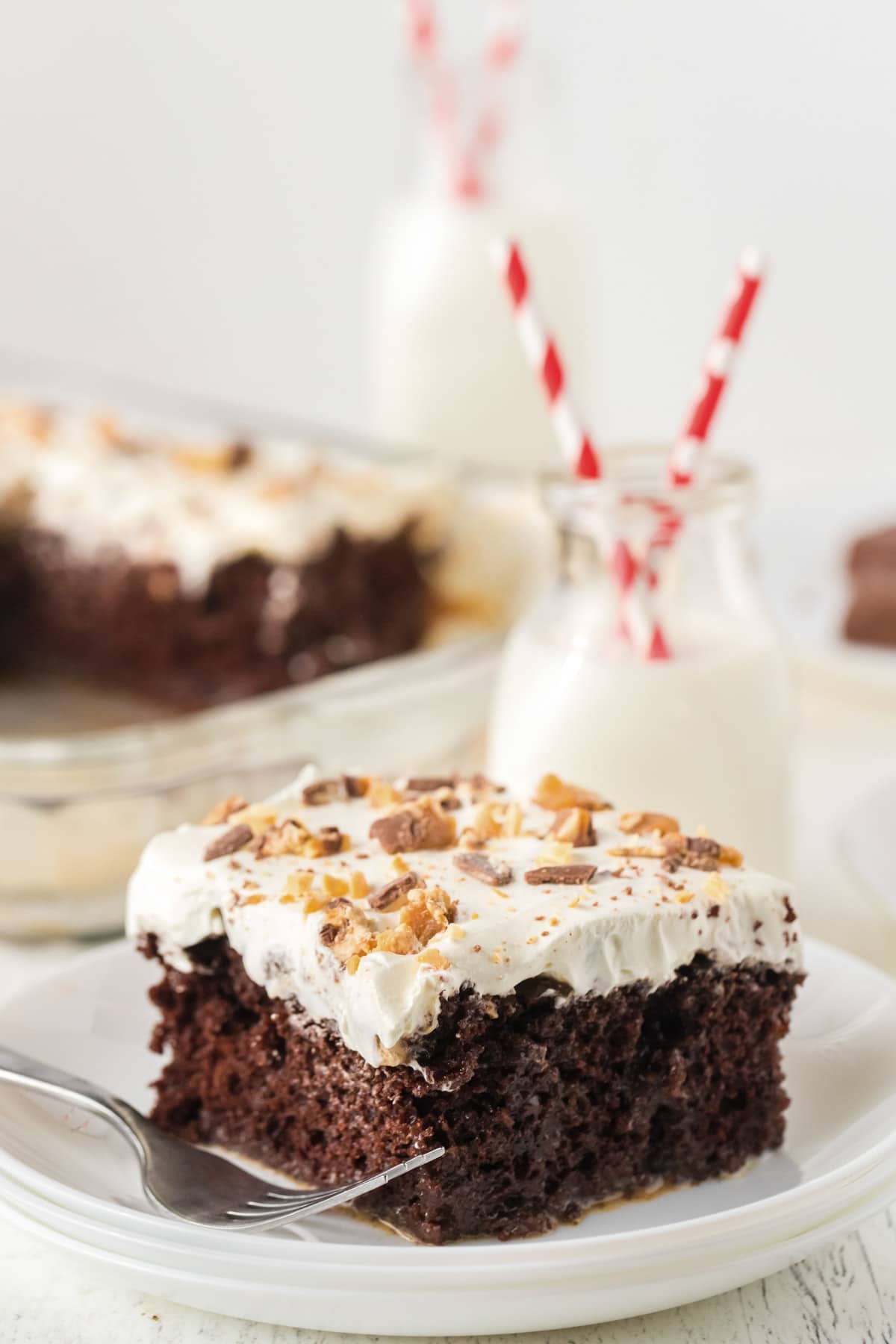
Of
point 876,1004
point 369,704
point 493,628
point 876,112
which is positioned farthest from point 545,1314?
point 876,112

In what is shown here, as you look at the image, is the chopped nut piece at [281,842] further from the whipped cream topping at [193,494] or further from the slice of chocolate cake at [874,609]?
the slice of chocolate cake at [874,609]

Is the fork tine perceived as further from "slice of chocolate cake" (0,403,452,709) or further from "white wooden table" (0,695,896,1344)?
"slice of chocolate cake" (0,403,452,709)

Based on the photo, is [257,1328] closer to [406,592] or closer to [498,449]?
[406,592]

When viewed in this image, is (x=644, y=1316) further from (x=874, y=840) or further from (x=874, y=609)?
(x=874, y=609)

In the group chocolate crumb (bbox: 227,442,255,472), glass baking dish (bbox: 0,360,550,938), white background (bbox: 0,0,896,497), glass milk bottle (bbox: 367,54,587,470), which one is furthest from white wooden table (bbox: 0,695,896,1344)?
white background (bbox: 0,0,896,497)

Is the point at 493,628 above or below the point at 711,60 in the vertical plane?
below

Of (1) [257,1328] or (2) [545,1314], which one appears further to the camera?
(1) [257,1328]

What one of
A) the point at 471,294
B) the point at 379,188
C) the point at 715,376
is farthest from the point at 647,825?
the point at 379,188
